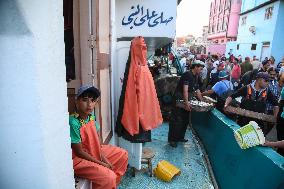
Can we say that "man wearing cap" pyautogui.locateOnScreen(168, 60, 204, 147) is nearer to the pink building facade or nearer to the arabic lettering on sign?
the arabic lettering on sign

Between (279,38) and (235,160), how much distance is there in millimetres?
16897

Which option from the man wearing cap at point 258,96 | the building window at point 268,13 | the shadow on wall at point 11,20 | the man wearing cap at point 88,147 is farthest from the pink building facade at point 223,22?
the shadow on wall at point 11,20

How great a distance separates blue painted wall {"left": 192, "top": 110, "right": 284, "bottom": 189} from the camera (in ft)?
8.91

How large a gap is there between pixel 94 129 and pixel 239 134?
6.21 ft

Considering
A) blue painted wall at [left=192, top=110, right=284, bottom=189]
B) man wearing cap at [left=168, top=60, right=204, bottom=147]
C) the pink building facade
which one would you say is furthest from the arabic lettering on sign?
the pink building facade

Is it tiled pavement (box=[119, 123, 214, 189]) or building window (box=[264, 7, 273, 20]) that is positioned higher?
building window (box=[264, 7, 273, 20])

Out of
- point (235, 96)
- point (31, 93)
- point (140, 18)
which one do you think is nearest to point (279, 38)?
point (235, 96)

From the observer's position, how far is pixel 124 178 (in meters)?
4.04

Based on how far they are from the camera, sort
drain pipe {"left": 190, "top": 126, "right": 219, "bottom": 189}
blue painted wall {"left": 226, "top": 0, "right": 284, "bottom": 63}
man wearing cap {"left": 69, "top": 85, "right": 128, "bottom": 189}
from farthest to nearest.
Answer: blue painted wall {"left": 226, "top": 0, "right": 284, "bottom": 63} < drain pipe {"left": 190, "top": 126, "right": 219, "bottom": 189} < man wearing cap {"left": 69, "top": 85, "right": 128, "bottom": 189}

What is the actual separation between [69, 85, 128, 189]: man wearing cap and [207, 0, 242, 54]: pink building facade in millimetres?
31015

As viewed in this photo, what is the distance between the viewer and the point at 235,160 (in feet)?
11.8

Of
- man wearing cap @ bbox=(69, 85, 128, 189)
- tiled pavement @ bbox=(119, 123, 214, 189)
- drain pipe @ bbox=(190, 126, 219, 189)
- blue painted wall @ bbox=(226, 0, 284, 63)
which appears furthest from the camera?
blue painted wall @ bbox=(226, 0, 284, 63)

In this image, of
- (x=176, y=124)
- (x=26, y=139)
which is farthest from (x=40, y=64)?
(x=176, y=124)

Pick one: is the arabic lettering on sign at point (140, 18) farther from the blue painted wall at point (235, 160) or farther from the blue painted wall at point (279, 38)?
the blue painted wall at point (279, 38)
